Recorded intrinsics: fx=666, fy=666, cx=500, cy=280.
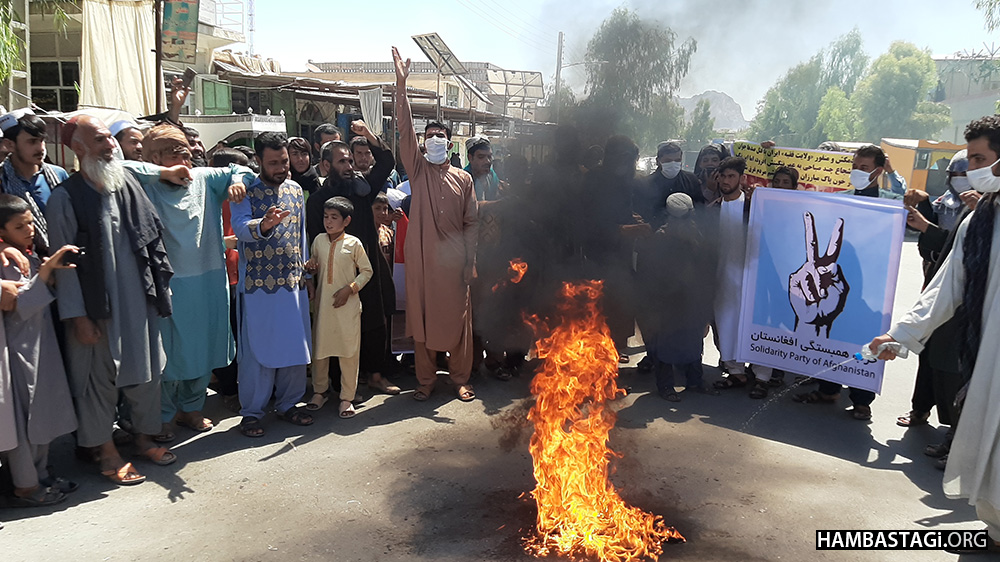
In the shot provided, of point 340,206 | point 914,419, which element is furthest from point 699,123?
point 340,206

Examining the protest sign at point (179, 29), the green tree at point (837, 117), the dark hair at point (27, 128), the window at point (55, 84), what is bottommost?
the dark hair at point (27, 128)

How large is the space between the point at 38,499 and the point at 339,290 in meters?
2.41

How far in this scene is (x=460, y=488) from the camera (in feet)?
13.7

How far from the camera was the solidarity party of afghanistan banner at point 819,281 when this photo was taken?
548 cm

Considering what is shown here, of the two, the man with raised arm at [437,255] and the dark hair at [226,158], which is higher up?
the dark hair at [226,158]

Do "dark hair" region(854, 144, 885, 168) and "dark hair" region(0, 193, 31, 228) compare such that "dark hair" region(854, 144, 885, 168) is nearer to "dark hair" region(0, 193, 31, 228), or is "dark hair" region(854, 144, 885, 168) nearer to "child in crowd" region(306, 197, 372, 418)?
"child in crowd" region(306, 197, 372, 418)

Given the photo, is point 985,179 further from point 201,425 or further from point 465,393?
point 201,425

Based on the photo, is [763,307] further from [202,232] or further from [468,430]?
[202,232]

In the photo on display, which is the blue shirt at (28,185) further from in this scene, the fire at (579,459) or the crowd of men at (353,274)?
the fire at (579,459)

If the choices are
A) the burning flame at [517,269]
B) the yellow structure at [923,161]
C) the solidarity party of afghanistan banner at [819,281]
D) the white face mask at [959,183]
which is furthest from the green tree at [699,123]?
the yellow structure at [923,161]

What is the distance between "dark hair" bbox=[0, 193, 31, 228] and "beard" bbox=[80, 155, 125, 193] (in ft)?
1.25

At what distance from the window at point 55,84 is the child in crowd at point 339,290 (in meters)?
10.3

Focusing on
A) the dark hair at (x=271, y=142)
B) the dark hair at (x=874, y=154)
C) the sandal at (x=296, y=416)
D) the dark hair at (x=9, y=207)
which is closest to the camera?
the dark hair at (x=9, y=207)

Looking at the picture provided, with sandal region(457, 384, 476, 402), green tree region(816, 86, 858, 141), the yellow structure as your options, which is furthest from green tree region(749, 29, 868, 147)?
Result: sandal region(457, 384, 476, 402)
